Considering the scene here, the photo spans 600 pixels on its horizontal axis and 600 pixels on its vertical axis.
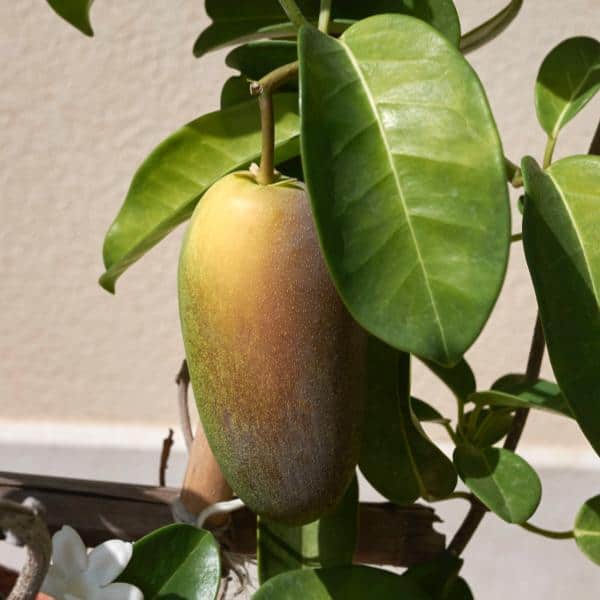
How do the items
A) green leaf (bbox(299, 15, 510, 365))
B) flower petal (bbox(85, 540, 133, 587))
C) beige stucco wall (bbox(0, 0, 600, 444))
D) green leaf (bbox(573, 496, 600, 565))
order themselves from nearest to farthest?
green leaf (bbox(299, 15, 510, 365)) < flower petal (bbox(85, 540, 133, 587)) < green leaf (bbox(573, 496, 600, 565)) < beige stucco wall (bbox(0, 0, 600, 444))

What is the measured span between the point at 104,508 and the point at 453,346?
240mm

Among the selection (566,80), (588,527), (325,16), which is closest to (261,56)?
(325,16)

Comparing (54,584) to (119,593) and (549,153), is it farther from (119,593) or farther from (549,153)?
(549,153)

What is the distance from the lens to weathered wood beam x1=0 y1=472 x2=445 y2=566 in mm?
389

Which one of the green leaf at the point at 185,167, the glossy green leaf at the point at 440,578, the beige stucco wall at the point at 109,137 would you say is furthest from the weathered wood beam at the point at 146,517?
the beige stucco wall at the point at 109,137

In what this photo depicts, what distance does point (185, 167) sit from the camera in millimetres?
318

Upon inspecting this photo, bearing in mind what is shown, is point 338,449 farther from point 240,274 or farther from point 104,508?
point 104,508

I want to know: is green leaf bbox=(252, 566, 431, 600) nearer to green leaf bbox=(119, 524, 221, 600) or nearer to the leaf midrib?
green leaf bbox=(119, 524, 221, 600)

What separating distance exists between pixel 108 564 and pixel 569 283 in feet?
0.60

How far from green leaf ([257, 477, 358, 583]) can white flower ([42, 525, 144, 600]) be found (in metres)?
0.08

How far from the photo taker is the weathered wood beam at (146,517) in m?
0.39

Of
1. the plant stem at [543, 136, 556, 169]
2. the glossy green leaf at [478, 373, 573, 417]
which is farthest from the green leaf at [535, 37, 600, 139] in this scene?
the glossy green leaf at [478, 373, 573, 417]

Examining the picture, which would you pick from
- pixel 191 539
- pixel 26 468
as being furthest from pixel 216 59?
pixel 191 539

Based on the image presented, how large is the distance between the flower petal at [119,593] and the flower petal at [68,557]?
12mm
